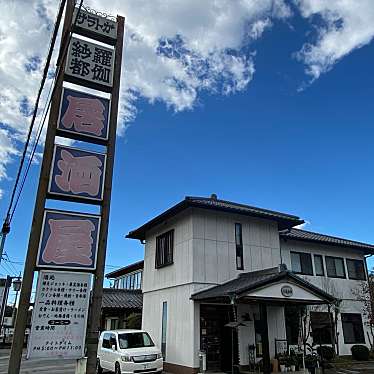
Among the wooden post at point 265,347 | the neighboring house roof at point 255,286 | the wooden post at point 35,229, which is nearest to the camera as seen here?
the wooden post at point 35,229

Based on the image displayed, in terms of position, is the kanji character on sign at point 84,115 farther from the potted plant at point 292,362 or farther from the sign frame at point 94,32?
the potted plant at point 292,362

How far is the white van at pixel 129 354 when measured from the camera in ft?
38.5

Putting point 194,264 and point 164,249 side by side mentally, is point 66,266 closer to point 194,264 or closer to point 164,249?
point 194,264

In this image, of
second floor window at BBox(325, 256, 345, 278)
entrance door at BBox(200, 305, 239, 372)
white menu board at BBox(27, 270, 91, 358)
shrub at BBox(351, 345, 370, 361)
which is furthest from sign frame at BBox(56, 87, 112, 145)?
shrub at BBox(351, 345, 370, 361)

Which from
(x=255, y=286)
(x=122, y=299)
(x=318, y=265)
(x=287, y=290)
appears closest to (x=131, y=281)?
(x=122, y=299)

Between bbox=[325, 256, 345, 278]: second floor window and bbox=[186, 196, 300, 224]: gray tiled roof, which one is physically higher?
bbox=[186, 196, 300, 224]: gray tiled roof

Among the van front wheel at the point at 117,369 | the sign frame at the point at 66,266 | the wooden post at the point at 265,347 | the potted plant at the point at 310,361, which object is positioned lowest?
the van front wheel at the point at 117,369

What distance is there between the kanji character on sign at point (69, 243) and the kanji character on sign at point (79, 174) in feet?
1.72

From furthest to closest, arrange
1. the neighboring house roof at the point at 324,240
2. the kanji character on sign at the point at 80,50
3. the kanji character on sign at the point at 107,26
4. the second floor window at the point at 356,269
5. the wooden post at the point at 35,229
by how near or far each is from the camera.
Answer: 1. the second floor window at the point at 356,269
2. the neighboring house roof at the point at 324,240
3. the kanji character on sign at the point at 107,26
4. the kanji character on sign at the point at 80,50
5. the wooden post at the point at 35,229

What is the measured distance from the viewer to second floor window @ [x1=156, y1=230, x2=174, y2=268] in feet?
51.4

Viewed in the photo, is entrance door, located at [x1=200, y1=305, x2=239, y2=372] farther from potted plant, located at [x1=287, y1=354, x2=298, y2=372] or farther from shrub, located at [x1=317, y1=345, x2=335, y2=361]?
shrub, located at [x1=317, y1=345, x2=335, y2=361]

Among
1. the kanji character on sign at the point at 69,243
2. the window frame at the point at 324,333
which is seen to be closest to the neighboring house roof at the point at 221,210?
the window frame at the point at 324,333

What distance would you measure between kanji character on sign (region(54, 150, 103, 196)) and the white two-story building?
6.92 m

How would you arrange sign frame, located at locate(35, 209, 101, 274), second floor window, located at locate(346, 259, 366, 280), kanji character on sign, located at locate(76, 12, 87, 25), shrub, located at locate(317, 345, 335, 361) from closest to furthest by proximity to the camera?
sign frame, located at locate(35, 209, 101, 274) < kanji character on sign, located at locate(76, 12, 87, 25) < shrub, located at locate(317, 345, 335, 361) < second floor window, located at locate(346, 259, 366, 280)
